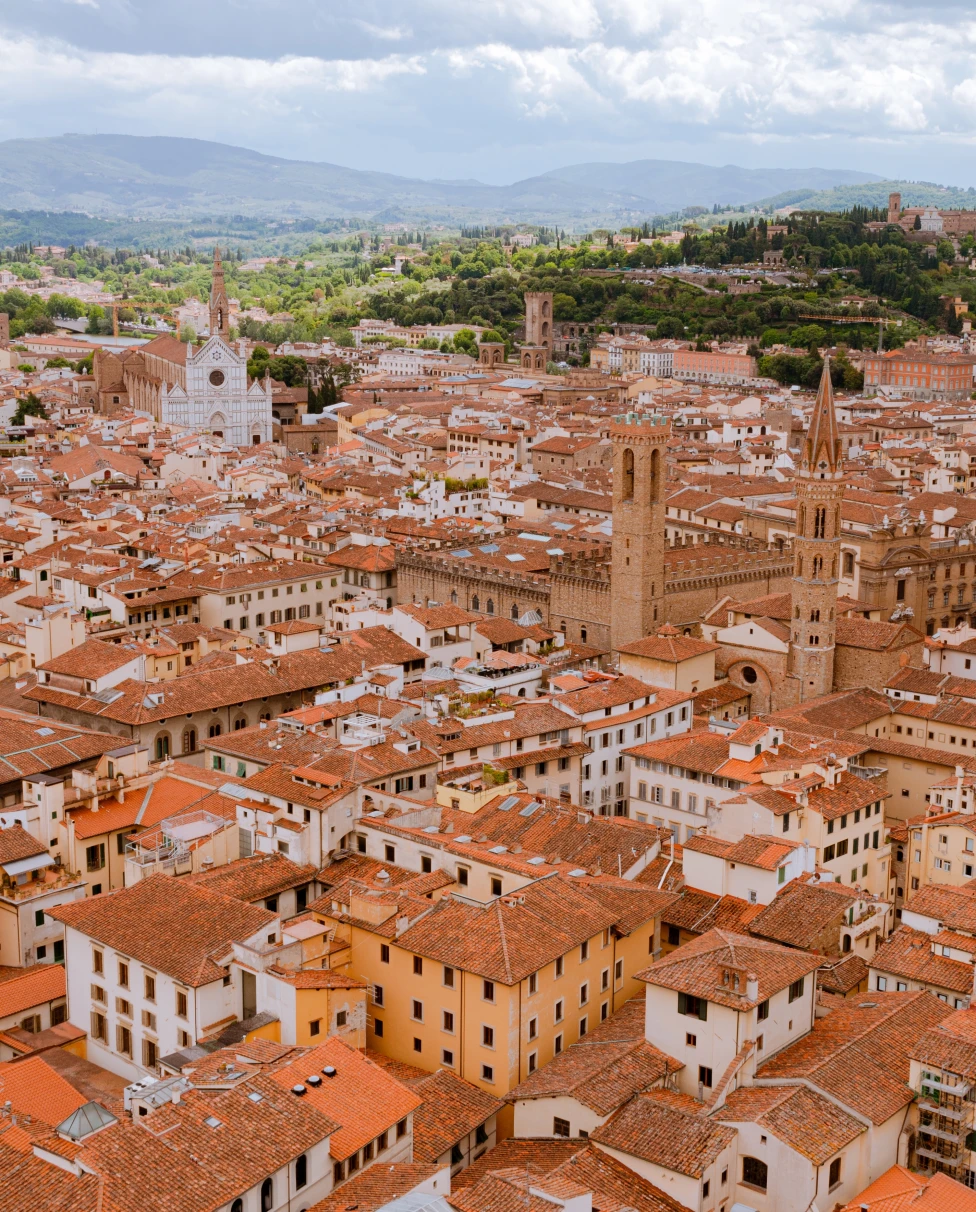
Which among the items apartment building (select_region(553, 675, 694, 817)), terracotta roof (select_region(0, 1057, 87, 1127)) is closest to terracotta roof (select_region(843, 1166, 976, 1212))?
terracotta roof (select_region(0, 1057, 87, 1127))

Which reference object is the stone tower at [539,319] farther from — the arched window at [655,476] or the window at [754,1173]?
the window at [754,1173]

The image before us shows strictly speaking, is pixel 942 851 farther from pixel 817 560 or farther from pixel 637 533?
pixel 637 533

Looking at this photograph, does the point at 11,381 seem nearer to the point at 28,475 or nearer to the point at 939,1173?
the point at 28,475

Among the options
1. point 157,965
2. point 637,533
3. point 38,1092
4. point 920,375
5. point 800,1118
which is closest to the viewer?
point 800,1118

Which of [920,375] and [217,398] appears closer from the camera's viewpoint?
[217,398]

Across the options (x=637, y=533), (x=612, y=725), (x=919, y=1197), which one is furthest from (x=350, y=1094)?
(x=637, y=533)

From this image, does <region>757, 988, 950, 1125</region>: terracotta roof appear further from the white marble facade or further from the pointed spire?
the white marble facade

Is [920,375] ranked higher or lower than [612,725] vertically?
lower

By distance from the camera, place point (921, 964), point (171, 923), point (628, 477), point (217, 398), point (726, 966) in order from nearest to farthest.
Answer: point (726, 966), point (171, 923), point (921, 964), point (628, 477), point (217, 398)
